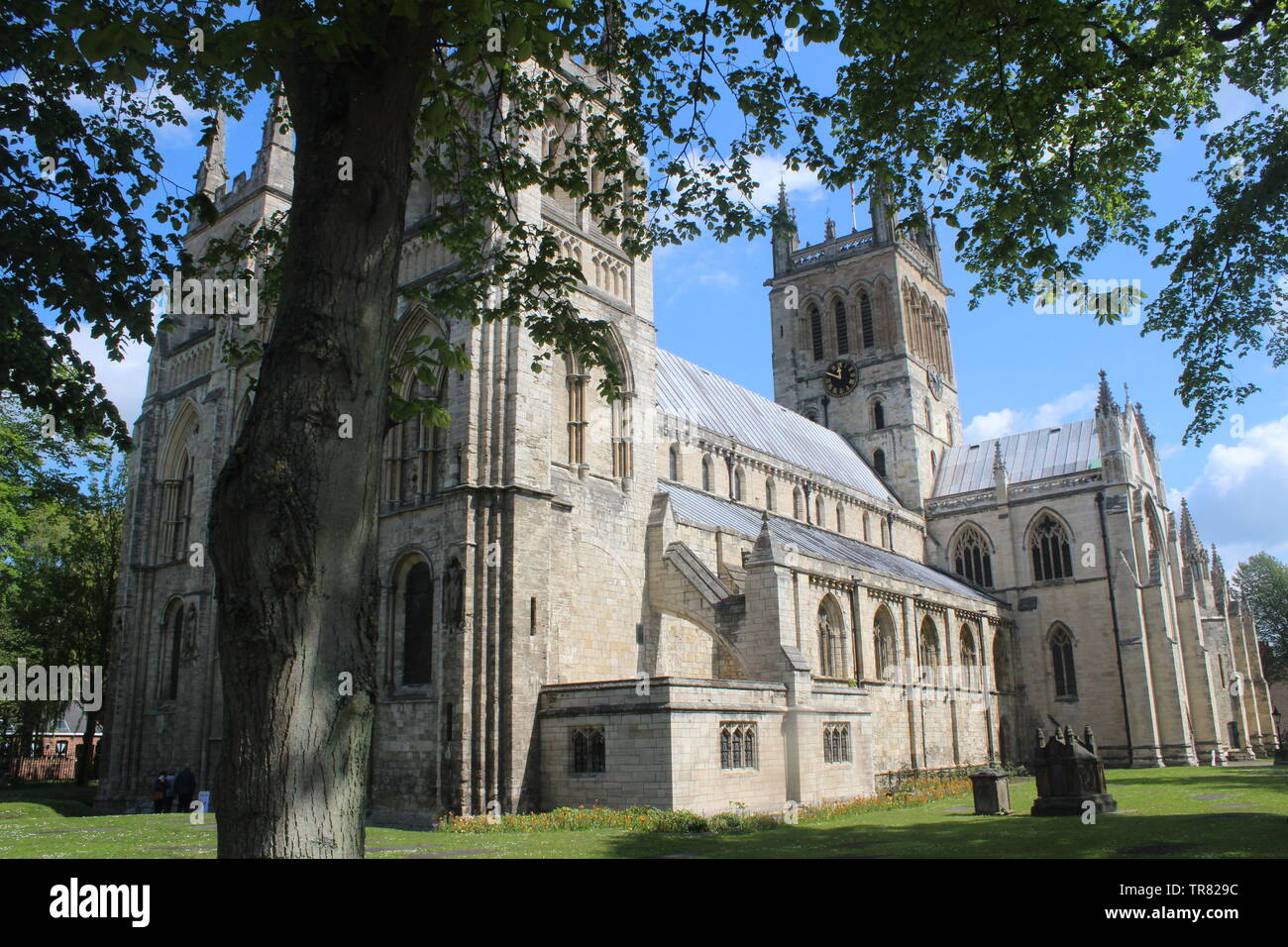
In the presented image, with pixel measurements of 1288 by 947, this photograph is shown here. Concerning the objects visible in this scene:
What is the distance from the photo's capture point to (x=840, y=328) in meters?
56.1

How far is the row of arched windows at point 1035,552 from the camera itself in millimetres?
46844

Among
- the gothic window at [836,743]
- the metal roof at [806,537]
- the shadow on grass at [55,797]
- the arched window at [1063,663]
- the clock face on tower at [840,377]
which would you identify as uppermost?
the clock face on tower at [840,377]

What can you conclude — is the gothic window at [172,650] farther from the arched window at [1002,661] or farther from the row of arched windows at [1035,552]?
the row of arched windows at [1035,552]

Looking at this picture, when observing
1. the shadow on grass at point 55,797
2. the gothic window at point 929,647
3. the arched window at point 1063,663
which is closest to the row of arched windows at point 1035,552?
the arched window at point 1063,663

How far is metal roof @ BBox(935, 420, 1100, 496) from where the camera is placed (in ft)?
163

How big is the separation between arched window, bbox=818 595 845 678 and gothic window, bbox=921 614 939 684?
680 centimetres

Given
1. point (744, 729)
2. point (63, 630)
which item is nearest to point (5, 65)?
point (744, 729)

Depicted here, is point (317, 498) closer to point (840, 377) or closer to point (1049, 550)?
point (1049, 550)

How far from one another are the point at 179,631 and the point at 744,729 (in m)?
19.9

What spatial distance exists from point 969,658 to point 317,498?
128ft

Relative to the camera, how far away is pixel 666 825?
59.7 ft

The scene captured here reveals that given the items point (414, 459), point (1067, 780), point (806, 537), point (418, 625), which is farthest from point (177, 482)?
point (1067, 780)

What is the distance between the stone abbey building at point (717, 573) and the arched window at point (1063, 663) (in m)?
0.13
